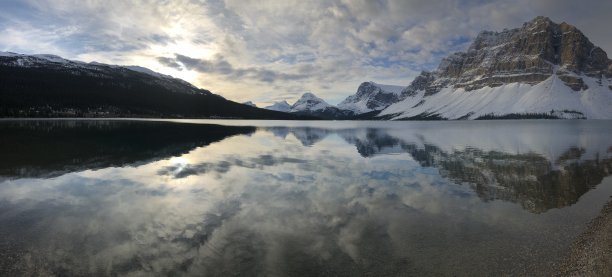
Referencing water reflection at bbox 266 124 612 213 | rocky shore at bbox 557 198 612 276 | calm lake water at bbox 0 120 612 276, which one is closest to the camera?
rocky shore at bbox 557 198 612 276

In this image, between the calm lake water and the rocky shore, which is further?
the calm lake water

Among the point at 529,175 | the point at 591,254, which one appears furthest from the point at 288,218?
the point at 529,175

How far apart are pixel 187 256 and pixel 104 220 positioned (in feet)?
26.1

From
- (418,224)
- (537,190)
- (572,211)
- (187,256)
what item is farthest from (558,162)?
(187,256)

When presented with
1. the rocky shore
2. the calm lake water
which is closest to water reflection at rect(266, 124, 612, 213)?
the calm lake water

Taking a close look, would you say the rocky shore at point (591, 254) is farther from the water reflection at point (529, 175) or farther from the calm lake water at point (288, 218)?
the water reflection at point (529, 175)

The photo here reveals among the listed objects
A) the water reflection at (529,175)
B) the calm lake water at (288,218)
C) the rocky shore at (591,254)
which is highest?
the water reflection at (529,175)

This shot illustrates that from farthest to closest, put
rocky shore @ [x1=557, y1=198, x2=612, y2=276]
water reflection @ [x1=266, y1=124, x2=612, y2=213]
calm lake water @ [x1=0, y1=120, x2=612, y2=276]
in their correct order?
water reflection @ [x1=266, y1=124, x2=612, y2=213] < calm lake water @ [x1=0, y1=120, x2=612, y2=276] < rocky shore @ [x1=557, y1=198, x2=612, y2=276]

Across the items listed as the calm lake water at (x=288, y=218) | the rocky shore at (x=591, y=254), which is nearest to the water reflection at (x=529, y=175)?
the calm lake water at (x=288, y=218)

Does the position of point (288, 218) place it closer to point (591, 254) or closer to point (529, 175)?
point (591, 254)

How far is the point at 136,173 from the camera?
34844 millimetres

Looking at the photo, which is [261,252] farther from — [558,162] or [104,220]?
[558,162]

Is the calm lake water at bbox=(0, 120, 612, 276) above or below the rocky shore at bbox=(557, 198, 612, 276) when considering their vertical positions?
below

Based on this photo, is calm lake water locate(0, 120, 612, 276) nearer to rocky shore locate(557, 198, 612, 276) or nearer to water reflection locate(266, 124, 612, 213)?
water reflection locate(266, 124, 612, 213)
